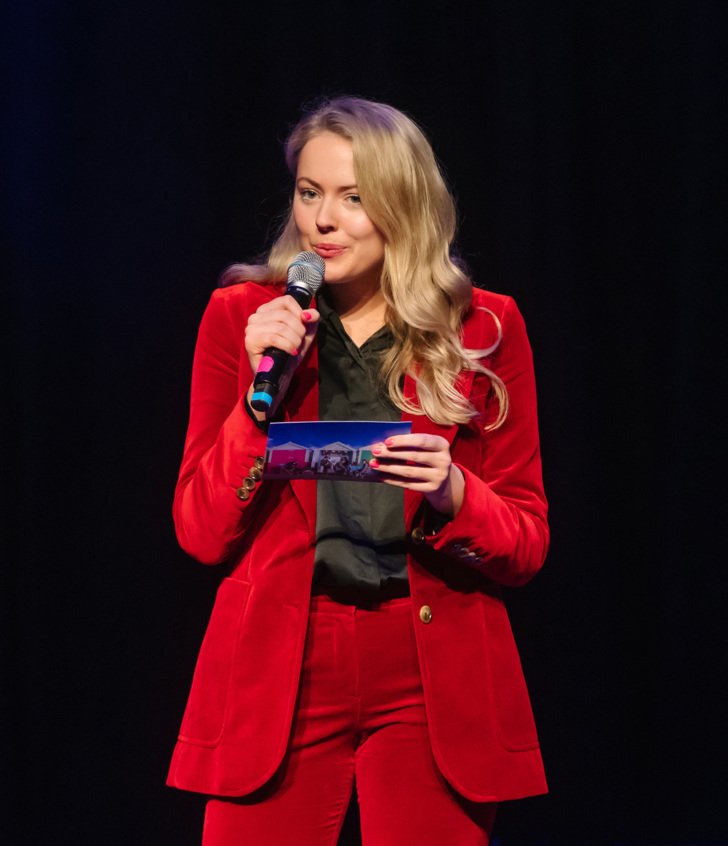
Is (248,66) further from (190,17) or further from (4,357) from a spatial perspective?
(4,357)

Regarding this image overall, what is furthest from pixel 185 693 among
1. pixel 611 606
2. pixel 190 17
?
pixel 190 17

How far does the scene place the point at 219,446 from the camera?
57.9 inches

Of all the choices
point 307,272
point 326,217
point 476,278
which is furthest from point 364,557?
point 476,278

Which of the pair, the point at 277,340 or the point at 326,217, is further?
the point at 326,217

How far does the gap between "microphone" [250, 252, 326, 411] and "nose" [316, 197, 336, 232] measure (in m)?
0.05

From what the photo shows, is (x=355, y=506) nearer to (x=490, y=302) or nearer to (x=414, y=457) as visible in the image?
(x=414, y=457)

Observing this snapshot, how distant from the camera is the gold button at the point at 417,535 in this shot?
4.88ft

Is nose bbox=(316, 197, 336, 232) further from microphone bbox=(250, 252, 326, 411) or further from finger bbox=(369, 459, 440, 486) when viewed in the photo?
finger bbox=(369, 459, 440, 486)

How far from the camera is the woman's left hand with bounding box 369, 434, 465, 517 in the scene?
130 centimetres

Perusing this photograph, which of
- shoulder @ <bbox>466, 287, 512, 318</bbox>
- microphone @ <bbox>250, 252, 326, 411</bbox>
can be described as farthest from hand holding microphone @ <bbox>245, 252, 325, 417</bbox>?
shoulder @ <bbox>466, 287, 512, 318</bbox>

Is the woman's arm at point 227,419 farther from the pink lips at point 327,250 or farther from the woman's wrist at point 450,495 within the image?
the woman's wrist at point 450,495

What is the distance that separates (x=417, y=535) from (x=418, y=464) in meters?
0.17

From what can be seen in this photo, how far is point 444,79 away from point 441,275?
80 centimetres

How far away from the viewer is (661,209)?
233cm
